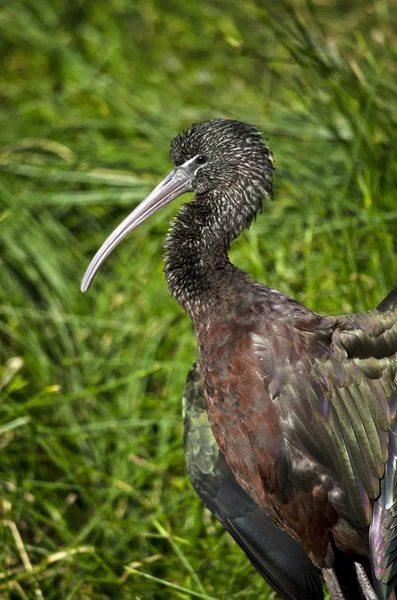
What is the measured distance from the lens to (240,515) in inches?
127

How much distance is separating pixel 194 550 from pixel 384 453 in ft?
3.29

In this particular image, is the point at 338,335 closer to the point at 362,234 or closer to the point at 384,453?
the point at 384,453

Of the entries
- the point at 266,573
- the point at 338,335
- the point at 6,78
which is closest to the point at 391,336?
the point at 338,335

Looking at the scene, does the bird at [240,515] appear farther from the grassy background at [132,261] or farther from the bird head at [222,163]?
the bird head at [222,163]

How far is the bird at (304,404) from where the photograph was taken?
2.73 metres

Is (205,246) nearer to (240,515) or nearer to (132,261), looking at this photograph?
(240,515)

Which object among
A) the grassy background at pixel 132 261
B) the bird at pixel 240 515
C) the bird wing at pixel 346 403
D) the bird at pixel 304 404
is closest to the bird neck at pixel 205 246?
the bird at pixel 304 404

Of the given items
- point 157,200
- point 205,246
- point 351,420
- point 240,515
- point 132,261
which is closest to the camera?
point 351,420

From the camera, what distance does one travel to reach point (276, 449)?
109 inches

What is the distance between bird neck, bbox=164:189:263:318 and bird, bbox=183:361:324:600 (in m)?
0.47

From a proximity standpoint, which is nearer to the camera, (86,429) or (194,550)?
(194,550)

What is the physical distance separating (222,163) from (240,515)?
1083 mm

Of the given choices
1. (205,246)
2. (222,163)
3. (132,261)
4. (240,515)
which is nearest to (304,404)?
(205,246)

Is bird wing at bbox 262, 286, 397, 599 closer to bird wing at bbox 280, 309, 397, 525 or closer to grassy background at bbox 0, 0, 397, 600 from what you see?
bird wing at bbox 280, 309, 397, 525
